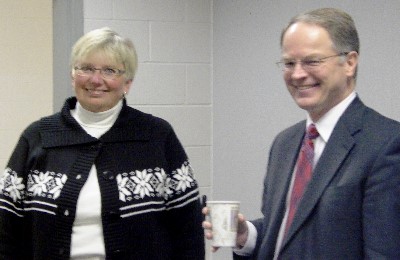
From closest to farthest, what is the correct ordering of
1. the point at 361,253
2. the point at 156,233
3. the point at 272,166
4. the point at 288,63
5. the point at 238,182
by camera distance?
the point at 361,253 → the point at 288,63 → the point at 272,166 → the point at 156,233 → the point at 238,182

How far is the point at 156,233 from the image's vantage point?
2.47 metres

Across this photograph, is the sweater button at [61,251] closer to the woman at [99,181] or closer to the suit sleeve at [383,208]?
the woman at [99,181]

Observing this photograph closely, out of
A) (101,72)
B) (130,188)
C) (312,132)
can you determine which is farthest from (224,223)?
(101,72)

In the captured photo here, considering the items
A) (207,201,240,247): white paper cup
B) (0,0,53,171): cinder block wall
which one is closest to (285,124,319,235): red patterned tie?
(207,201,240,247): white paper cup

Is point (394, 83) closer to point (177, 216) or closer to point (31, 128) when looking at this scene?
point (177, 216)

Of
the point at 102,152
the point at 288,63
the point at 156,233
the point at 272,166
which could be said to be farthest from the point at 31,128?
the point at 288,63

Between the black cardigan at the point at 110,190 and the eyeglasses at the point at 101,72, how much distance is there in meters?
0.15

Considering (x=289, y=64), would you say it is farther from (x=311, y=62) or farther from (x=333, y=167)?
(x=333, y=167)

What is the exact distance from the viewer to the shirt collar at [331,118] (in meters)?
1.83

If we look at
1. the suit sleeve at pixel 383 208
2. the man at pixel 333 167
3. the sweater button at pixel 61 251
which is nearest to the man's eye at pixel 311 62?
the man at pixel 333 167

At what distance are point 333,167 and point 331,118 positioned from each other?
0.47 feet

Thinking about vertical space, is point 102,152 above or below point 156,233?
above

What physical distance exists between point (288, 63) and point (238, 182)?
1.87m

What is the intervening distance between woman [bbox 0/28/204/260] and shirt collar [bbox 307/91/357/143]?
2.57ft
